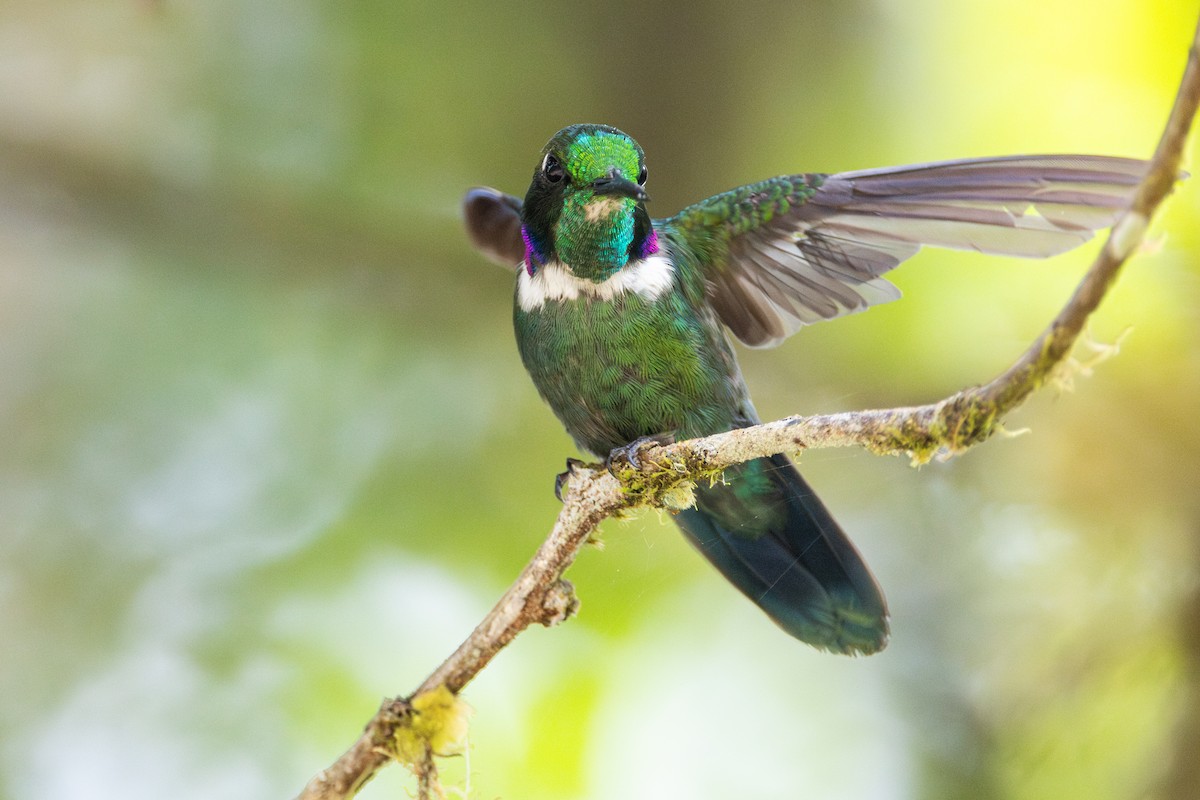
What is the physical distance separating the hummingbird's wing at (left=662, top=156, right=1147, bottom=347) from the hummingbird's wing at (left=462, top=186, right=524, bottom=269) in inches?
27.8

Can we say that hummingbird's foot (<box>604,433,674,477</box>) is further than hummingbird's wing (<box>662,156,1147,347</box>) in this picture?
Yes

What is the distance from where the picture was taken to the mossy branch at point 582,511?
1.56 metres

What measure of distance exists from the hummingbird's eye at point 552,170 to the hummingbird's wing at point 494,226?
2.74 ft

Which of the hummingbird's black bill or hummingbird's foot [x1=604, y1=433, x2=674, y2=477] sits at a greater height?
the hummingbird's black bill

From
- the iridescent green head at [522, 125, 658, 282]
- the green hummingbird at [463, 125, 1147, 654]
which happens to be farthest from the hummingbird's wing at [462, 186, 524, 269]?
the iridescent green head at [522, 125, 658, 282]

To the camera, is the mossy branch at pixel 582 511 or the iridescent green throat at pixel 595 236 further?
the iridescent green throat at pixel 595 236

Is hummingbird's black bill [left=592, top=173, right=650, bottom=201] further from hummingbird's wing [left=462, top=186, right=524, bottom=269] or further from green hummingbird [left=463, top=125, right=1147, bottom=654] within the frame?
hummingbird's wing [left=462, top=186, right=524, bottom=269]

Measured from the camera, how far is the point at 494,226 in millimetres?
3352

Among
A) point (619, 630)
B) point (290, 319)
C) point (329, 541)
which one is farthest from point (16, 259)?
point (619, 630)

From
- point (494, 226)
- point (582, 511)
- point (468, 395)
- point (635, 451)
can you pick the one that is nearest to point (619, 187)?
point (635, 451)

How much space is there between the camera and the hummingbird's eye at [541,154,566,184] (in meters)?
2.42

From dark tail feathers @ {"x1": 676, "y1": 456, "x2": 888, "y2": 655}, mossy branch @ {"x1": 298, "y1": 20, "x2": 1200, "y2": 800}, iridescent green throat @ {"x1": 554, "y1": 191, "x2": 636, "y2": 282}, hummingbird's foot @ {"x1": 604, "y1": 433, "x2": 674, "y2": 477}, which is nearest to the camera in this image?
mossy branch @ {"x1": 298, "y1": 20, "x2": 1200, "y2": 800}

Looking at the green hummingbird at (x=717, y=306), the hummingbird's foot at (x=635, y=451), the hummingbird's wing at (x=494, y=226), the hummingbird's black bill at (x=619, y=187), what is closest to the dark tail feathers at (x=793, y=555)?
the green hummingbird at (x=717, y=306)

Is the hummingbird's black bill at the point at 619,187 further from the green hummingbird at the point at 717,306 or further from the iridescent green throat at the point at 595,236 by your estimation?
the iridescent green throat at the point at 595,236
